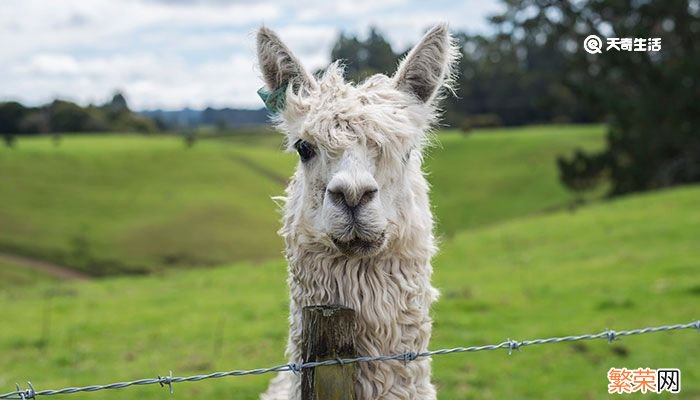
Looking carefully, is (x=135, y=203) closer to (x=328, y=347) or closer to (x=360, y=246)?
(x=360, y=246)

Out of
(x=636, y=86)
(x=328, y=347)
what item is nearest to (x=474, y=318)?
(x=328, y=347)

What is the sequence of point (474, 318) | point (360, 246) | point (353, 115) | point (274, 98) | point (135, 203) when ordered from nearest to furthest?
1. point (360, 246)
2. point (353, 115)
3. point (274, 98)
4. point (474, 318)
5. point (135, 203)

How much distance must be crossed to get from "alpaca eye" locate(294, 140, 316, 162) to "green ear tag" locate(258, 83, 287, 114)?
1.04ft

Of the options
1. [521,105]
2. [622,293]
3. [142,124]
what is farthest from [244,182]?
[622,293]

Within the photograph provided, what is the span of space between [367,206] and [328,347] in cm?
60

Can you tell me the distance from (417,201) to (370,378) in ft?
2.93

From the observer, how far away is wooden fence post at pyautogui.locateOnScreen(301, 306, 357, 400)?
114 inches

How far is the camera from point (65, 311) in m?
17.2

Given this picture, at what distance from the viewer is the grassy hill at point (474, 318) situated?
9.79 meters

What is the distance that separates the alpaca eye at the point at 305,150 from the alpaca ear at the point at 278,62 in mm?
348

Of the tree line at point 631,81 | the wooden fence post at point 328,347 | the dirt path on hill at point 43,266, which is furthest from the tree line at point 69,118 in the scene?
the wooden fence post at point 328,347

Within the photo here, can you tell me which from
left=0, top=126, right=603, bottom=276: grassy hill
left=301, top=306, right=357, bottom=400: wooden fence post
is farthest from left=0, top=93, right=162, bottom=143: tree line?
left=301, top=306, right=357, bottom=400: wooden fence post

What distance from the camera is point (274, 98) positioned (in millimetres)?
3812

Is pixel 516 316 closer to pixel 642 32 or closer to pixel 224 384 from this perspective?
pixel 224 384
